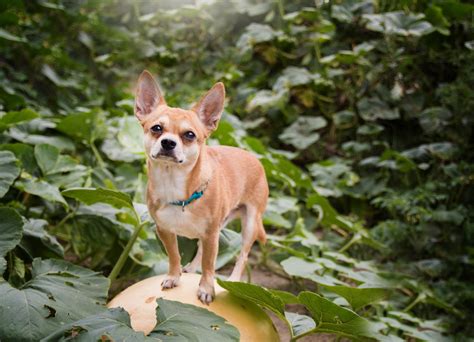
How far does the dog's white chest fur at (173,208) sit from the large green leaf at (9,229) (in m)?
0.41

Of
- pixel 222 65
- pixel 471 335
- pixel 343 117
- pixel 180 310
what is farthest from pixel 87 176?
pixel 222 65

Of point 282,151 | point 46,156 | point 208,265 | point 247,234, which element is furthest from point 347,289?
point 282,151

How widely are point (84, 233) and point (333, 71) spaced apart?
245 cm

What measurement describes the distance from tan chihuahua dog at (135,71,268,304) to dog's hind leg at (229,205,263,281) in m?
0.02

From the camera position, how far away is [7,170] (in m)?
1.60

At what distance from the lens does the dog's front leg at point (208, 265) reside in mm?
1326

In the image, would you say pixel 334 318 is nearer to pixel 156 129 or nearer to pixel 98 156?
pixel 156 129

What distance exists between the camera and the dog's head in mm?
1147

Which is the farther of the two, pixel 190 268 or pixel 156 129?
pixel 190 268

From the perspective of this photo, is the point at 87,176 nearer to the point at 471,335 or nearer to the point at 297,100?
the point at 471,335

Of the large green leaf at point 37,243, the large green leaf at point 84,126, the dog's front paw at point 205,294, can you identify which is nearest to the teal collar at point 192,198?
the dog's front paw at point 205,294

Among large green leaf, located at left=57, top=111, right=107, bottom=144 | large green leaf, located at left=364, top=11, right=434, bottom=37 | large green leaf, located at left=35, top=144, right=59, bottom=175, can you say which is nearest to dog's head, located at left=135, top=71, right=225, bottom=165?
large green leaf, located at left=35, top=144, right=59, bottom=175

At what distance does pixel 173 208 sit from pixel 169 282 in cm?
24

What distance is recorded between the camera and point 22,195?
2.25 meters
